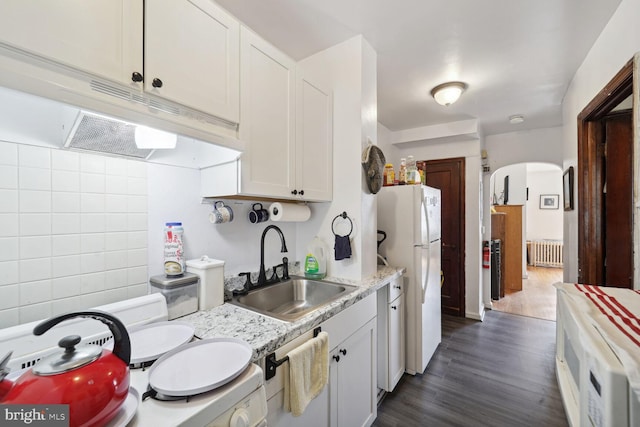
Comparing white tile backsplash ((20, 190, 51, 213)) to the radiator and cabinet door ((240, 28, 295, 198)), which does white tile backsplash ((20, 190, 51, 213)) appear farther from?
the radiator

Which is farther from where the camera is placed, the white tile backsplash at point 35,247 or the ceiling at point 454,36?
the ceiling at point 454,36

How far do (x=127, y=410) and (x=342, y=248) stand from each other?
132 cm

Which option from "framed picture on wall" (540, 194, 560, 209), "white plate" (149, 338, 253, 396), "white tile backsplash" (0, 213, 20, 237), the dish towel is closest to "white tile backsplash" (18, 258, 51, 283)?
"white tile backsplash" (0, 213, 20, 237)

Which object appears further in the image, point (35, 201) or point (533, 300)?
point (533, 300)

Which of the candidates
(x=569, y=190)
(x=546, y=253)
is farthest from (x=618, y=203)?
(x=546, y=253)

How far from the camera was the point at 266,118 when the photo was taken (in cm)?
142

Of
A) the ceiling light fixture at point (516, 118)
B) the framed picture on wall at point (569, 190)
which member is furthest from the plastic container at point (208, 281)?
the ceiling light fixture at point (516, 118)

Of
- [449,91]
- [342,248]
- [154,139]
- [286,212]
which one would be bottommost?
[342,248]

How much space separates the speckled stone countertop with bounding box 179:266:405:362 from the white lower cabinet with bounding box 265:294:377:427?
0.05m

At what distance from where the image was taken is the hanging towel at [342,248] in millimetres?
1773

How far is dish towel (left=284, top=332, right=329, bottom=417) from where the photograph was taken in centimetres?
103

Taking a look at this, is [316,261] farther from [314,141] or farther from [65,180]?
[65,180]

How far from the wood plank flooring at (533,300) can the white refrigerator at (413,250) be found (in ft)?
7.63

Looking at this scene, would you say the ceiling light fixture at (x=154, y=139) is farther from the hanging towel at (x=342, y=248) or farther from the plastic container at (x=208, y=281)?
the hanging towel at (x=342, y=248)
